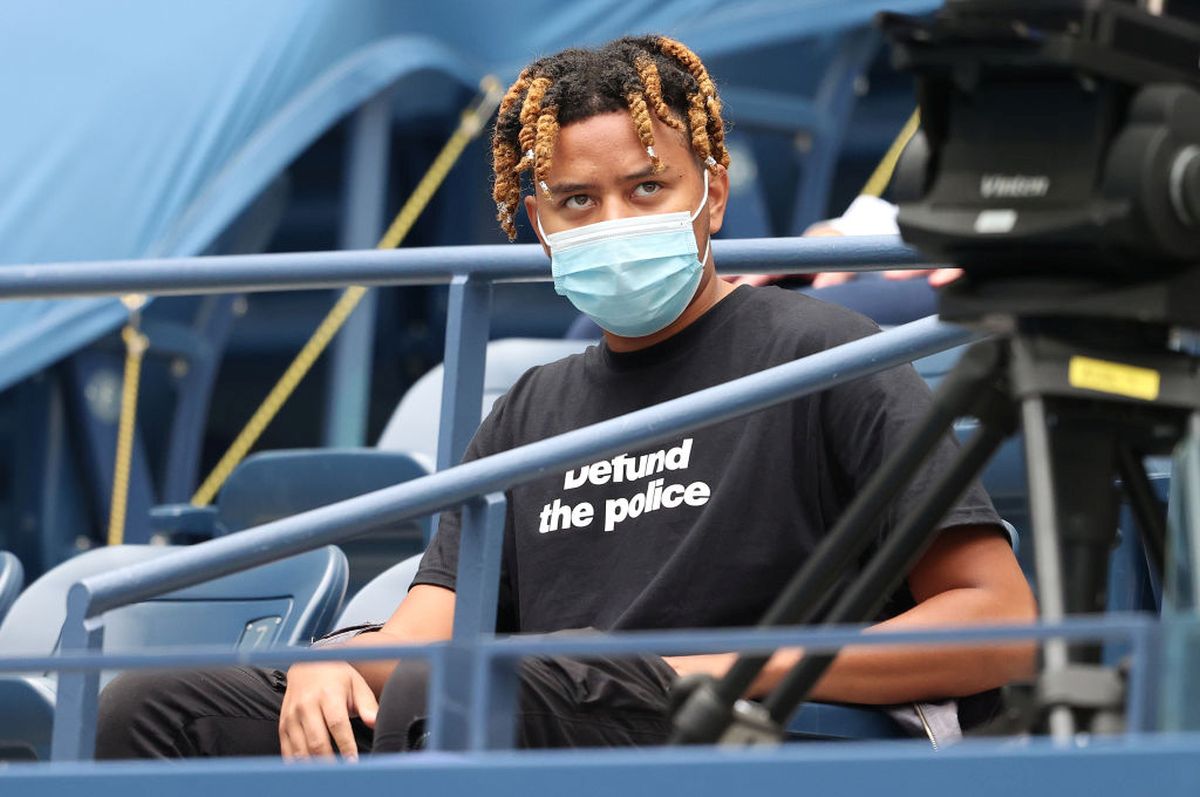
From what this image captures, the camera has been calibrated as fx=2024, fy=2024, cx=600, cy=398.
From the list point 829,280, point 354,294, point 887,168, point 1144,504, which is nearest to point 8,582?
point 829,280

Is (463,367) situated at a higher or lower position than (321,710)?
higher

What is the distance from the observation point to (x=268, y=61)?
217 inches

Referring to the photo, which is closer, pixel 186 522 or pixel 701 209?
pixel 701 209

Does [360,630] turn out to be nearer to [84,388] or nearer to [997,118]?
[997,118]

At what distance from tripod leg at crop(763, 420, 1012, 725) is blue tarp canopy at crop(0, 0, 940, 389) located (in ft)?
13.2

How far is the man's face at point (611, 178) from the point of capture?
7.48 feet

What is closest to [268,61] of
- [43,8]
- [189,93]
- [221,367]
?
[189,93]

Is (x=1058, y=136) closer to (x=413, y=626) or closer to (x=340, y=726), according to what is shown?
(x=340, y=726)

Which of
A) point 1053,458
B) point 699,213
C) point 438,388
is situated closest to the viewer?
point 1053,458

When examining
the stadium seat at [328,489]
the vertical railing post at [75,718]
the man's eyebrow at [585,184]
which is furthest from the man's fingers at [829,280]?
the vertical railing post at [75,718]

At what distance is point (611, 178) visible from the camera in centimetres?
228

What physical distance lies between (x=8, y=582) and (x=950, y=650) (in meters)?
1.65

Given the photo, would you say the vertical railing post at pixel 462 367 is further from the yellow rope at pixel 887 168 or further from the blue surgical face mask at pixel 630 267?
the yellow rope at pixel 887 168

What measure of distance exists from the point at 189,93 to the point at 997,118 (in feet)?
14.0
